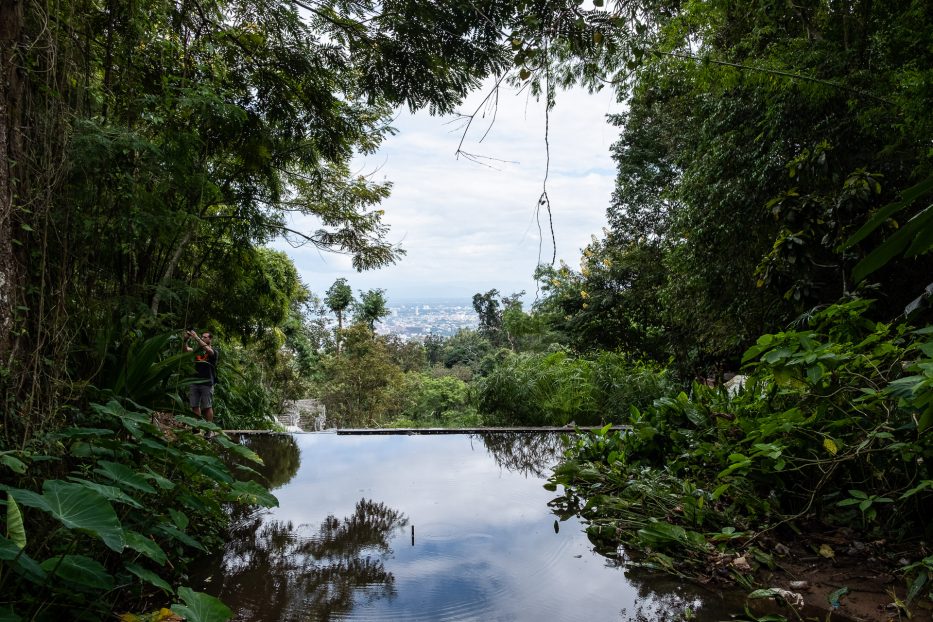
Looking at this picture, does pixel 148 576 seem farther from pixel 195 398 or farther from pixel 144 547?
pixel 195 398

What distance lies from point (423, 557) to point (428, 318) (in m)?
91.4

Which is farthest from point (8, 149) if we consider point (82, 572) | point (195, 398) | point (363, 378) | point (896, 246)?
point (363, 378)

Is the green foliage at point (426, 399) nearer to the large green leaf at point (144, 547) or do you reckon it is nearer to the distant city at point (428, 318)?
the distant city at point (428, 318)

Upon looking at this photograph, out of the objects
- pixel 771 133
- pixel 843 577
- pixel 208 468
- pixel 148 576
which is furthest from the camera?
pixel 771 133

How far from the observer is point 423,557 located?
2.42m

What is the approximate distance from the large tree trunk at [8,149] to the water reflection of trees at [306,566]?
1.21 metres

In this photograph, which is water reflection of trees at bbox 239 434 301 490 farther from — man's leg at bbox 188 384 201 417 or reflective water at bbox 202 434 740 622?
man's leg at bbox 188 384 201 417

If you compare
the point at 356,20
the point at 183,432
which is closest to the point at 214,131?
the point at 356,20

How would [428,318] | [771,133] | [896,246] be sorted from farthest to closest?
1. [428,318]
2. [771,133]
3. [896,246]

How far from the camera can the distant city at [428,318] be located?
27375 mm

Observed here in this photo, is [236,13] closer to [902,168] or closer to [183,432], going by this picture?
[183,432]

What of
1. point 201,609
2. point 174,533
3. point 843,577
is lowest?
point 843,577

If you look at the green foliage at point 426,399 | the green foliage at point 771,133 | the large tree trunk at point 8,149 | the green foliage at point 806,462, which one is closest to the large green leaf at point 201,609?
the large tree trunk at point 8,149

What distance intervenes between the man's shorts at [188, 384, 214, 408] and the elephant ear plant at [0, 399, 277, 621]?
3.14 metres
